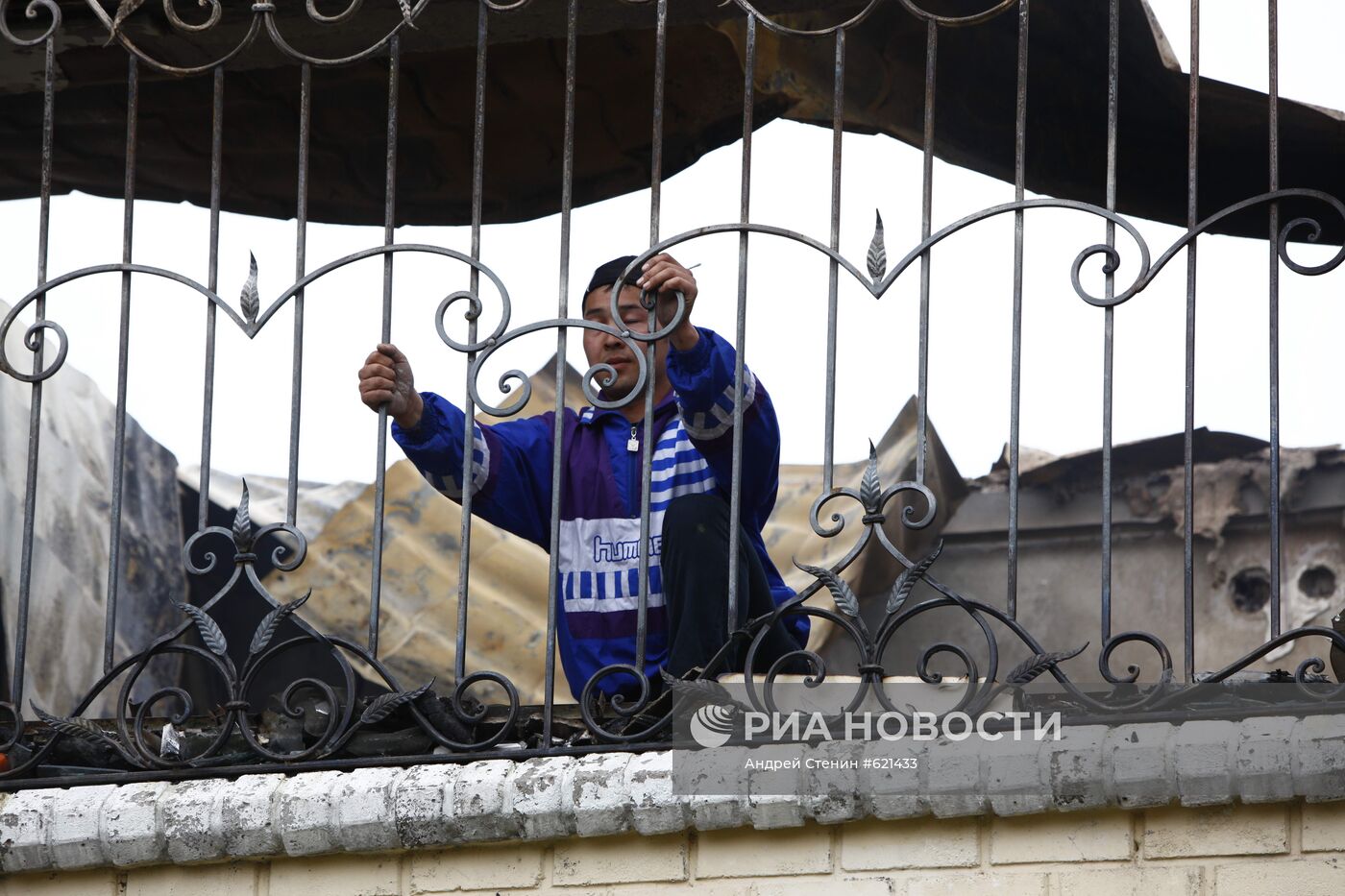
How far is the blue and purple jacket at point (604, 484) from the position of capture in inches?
153

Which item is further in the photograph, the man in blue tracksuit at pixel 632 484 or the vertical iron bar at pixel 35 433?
the man in blue tracksuit at pixel 632 484

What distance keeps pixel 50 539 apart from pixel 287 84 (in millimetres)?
2477

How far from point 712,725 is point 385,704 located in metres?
0.61

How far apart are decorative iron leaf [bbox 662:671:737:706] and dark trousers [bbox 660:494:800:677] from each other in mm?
344

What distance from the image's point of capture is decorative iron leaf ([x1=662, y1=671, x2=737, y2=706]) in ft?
10.8

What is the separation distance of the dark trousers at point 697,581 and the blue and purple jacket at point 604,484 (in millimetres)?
85

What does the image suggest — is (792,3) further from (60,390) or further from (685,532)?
(60,390)

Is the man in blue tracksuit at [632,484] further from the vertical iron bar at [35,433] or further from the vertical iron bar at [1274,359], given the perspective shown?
the vertical iron bar at [1274,359]

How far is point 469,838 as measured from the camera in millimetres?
3295

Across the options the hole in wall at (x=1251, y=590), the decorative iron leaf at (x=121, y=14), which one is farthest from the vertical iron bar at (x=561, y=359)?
the hole in wall at (x=1251, y=590)

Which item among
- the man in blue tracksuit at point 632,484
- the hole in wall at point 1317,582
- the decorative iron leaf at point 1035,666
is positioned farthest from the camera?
the hole in wall at point 1317,582

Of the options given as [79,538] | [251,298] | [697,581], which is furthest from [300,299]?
[79,538]

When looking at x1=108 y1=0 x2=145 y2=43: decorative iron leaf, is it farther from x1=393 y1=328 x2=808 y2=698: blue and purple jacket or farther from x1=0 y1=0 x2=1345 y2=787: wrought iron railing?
x1=393 y1=328 x2=808 y2=698: blue and purple jacket

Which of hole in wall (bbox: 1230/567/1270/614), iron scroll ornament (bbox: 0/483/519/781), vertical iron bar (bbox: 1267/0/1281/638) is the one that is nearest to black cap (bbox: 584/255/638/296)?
iron scroll ornament (bbox: 0/483/519/781)
